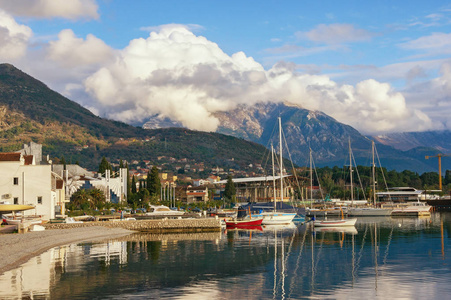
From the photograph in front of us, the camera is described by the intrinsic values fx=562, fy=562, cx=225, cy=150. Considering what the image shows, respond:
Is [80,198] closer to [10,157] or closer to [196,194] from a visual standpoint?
[10,157]

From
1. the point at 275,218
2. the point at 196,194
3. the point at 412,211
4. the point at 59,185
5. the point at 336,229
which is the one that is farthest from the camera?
the point at 196,194

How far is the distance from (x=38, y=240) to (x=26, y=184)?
23.0 m

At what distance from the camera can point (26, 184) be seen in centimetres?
7656

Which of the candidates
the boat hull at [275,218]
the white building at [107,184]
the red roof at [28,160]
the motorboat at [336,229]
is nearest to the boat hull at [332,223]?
the motorboat at [336,229]

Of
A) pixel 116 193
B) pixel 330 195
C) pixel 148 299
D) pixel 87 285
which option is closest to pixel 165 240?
pixel 87 285

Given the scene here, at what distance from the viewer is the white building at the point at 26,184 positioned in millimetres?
75875

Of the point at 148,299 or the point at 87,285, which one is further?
the point at 87,285

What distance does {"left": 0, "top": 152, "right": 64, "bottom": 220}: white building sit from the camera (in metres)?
75.9

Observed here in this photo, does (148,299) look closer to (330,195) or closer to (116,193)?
(116,193)

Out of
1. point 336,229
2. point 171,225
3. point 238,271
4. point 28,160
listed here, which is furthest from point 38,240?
point 336,229

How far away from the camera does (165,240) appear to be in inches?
2544

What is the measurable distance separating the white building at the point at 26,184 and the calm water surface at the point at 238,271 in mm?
21076

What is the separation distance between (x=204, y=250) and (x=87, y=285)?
65.9ft

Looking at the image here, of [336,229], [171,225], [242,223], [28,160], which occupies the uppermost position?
[28,160]
